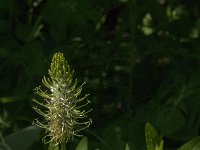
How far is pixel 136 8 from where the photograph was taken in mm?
1995

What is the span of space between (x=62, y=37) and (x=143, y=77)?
31cm

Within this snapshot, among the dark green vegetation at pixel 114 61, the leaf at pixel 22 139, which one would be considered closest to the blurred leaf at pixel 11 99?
the dark green vegetation at pixel 114 61

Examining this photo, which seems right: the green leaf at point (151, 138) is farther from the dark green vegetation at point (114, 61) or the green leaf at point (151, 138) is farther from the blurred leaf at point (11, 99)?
the blurred leaf at point (11, 99)

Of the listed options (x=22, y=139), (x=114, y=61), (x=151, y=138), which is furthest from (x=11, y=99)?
(x=151, y=138)

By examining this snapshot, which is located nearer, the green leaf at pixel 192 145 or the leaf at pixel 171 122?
the green leaf at pixel 192 145

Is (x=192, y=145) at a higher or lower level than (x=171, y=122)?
higher

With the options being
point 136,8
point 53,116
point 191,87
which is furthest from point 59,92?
point 136,8

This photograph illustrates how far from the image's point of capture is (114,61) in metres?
1.95

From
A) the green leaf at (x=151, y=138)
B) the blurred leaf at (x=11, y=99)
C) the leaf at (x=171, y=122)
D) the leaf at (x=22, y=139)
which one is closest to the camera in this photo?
the green leaf at (x=151, y=138)

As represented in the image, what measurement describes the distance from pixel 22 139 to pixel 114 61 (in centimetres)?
63

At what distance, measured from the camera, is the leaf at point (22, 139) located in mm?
1364

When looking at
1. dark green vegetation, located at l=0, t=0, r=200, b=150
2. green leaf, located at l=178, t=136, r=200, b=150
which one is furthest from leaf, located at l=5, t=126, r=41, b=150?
green leaf, located at l=178, t=136, r=200, b=150

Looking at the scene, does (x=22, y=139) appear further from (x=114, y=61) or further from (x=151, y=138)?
(x=114, y=61)

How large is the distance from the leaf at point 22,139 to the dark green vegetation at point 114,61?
28cm
